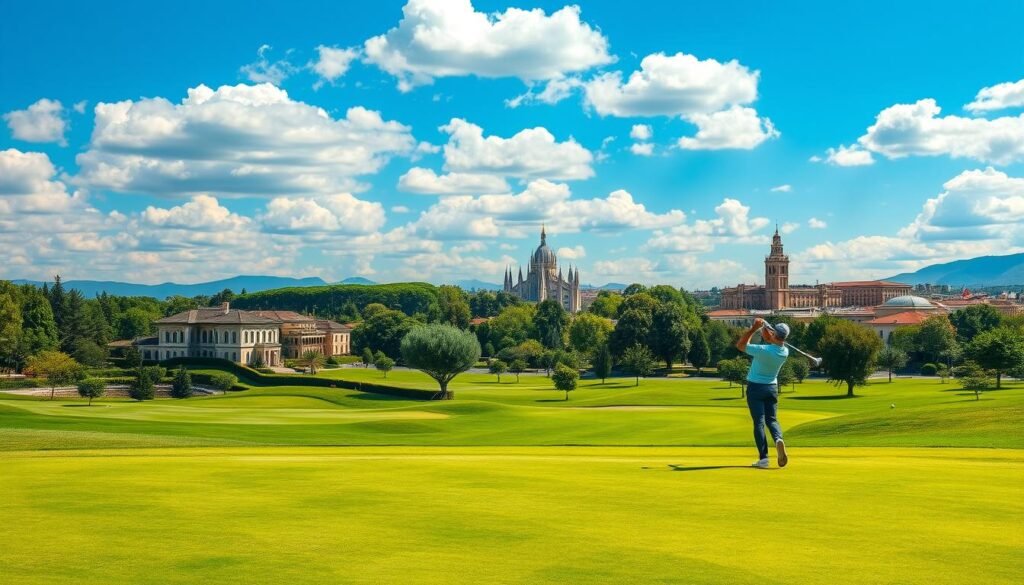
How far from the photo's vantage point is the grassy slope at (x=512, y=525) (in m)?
8.48

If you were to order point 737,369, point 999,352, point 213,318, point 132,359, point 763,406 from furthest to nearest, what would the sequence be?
point 213,318
point 132,359
point 737,369
point 999,352
point 763,406

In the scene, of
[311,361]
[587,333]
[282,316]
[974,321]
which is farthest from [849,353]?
[282,316]

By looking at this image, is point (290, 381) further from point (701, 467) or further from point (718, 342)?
point (701, 467)

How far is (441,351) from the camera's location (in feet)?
269

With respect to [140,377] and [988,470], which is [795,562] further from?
[140,377]

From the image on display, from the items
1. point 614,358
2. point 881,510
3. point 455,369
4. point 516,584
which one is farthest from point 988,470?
point 614,358

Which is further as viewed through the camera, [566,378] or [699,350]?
[699,350]

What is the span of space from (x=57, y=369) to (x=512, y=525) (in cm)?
9574

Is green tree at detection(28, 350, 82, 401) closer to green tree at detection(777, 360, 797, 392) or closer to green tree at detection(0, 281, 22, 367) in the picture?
green tree at detection(0, 281, 22, 367)

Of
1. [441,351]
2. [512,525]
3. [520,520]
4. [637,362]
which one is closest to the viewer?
[512,525]

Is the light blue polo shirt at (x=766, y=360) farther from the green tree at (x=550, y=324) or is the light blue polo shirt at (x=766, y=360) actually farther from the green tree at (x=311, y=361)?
the green tree at (x=550, y=324)

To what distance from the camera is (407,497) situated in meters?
12.3

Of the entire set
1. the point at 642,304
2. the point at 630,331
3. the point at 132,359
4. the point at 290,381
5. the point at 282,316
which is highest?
the point at 642,304

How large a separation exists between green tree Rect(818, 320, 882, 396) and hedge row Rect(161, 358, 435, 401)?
35.9 metres
